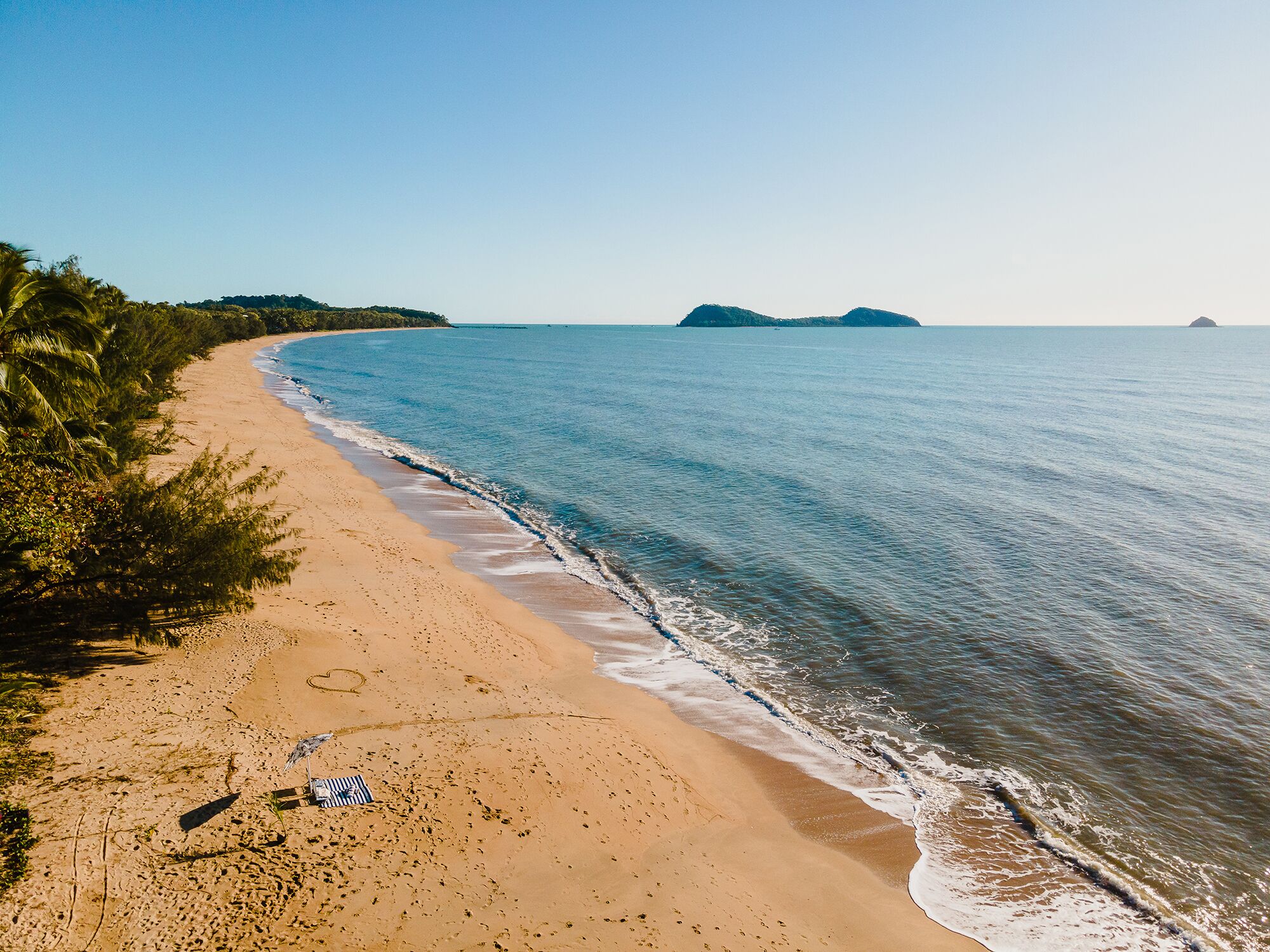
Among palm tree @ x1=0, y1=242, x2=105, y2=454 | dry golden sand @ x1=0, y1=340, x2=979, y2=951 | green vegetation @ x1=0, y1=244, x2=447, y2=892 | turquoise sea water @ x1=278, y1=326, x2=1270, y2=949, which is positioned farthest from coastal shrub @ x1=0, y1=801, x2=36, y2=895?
turquoise sea water @ x1=278, y1=326, x2=1270, y2=949

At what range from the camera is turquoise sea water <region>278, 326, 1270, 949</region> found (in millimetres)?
13352

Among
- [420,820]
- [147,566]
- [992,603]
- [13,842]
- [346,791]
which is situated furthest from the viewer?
[992,603]

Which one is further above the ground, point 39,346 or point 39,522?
point 39,346

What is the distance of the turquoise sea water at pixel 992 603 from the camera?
1335 centimetres

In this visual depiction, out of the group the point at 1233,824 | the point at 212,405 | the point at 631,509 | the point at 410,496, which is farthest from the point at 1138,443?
the point at 212,405

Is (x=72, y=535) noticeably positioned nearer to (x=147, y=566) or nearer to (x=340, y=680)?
(x=147, y=566)

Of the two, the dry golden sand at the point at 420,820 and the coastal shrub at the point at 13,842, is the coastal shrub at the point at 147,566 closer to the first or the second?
the dry golden sand at the point at 420,820

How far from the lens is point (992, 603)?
940 inches

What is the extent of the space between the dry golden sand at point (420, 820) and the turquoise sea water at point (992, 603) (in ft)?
Answer: 9.20

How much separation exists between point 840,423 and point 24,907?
56499 mm

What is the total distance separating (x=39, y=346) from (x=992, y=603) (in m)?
28.3

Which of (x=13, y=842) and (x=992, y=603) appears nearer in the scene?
(x=13, y=842)

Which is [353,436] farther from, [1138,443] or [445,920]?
[1138,443]

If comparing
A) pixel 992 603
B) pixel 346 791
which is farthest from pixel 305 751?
pixel 992 603
